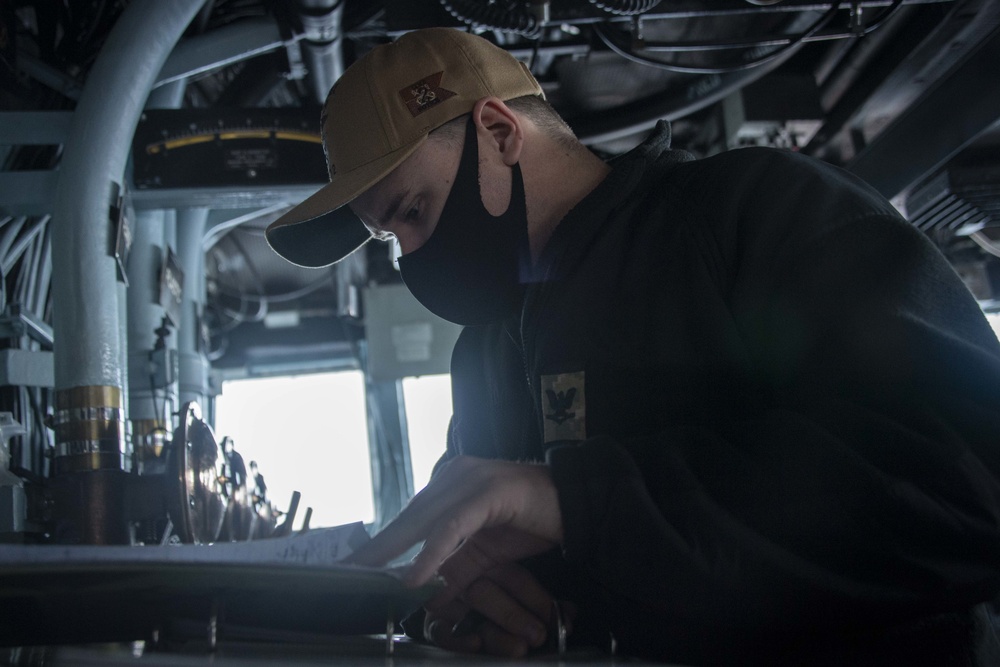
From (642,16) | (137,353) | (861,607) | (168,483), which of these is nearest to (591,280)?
(861,607)

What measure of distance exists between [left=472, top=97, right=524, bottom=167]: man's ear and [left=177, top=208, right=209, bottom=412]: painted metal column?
1.77 meters

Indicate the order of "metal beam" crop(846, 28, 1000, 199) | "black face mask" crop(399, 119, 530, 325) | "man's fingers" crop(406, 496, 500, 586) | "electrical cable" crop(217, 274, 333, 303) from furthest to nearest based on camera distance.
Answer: "electrical cable" crop(217, 274, 333, 303) → "metal beam" crop(846, 28, 1000, 199) → "black face mask" crop(399, 119, 530, 325) → "man's fingers" crop(406, 496, 500, 586)

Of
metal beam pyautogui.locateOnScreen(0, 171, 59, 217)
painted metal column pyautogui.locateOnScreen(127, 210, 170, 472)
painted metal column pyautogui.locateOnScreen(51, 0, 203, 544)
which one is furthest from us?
painted metal column pyautogui.locateOnScreen(127, 210, 170, 472)

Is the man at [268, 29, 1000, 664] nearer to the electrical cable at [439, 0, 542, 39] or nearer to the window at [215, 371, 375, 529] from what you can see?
the electrical cable at [439, 0, 542, 39]

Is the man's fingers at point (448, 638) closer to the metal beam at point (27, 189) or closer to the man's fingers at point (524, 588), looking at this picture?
the man's fingers at point (524, 588)

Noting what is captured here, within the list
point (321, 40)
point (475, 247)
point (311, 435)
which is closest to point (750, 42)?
point (321, 40)

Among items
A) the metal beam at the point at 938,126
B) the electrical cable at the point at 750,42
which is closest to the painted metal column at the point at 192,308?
the electrical cable at the point at 750,42

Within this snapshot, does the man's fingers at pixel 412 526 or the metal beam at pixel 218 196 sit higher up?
the metal beam at pixel 218 196

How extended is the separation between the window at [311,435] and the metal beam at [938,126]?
309 cm

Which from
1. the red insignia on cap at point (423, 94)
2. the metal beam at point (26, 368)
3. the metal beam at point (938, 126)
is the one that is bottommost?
the metal beam at point (26, 368)

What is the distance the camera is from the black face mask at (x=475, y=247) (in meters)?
1.11

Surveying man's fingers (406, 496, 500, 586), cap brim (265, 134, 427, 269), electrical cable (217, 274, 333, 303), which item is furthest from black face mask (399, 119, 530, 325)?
electrical cable (217, 274, 333, 303)

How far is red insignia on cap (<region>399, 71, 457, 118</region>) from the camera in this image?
3.69 ft

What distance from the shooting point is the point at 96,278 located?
1.62 m
